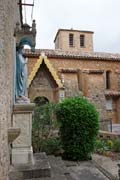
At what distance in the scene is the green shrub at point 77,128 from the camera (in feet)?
39.5

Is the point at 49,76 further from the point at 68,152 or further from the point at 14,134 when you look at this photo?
the point at 14,134

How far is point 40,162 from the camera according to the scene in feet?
25.5

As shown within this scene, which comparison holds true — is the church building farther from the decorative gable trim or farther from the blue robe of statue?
the blue robe of statue

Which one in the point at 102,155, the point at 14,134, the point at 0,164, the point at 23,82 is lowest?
the point at 102,155

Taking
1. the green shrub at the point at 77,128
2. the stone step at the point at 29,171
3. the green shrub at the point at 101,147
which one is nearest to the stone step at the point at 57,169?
the stone step at the point at 29,171

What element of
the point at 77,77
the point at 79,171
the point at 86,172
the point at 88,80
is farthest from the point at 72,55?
the point at 86,172

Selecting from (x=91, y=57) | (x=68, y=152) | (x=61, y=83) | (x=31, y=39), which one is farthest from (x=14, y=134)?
(x=91, y=57)

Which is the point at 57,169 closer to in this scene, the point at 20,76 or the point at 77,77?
the point at 20,76

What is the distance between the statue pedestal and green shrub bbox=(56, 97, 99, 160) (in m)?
4.51

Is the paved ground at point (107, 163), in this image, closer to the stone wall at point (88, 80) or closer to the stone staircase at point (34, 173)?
the stone staircase at point (34, 173)

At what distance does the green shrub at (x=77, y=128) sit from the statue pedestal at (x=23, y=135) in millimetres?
4506

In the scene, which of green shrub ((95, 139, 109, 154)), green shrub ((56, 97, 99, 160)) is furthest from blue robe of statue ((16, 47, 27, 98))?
green shrub ((95, 139, 109, 154))

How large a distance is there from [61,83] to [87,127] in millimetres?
15344

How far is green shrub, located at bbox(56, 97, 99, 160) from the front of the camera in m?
12.0
